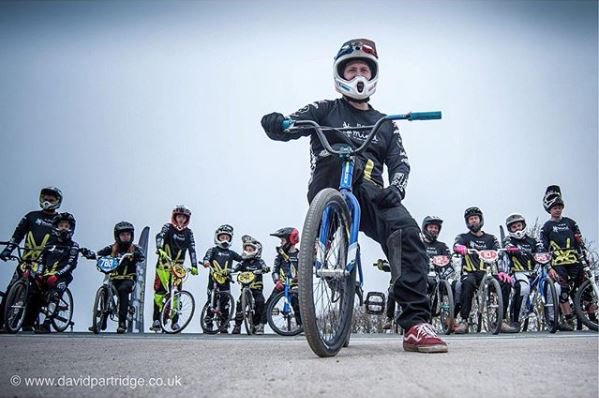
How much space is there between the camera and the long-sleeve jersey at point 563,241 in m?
9.34

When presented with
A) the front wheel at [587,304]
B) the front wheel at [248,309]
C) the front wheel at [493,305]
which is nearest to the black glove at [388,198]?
the front wheel at [493,305]

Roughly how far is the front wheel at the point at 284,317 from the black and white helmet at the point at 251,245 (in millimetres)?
1923

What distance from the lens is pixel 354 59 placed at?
3.56m

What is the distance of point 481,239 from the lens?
9.70 meters

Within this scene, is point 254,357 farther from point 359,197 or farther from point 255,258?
point 255,258

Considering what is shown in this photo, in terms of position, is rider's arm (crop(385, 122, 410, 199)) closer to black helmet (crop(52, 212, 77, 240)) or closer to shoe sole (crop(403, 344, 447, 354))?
shoe sole (crop(403, 344, 447, 354))

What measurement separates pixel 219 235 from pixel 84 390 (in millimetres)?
10489

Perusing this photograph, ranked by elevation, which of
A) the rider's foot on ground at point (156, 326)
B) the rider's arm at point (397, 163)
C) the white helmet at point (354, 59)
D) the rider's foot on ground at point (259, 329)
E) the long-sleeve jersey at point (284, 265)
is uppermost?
the white helmet at point (354, 59)

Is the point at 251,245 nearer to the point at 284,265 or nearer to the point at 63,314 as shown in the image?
the point at 284,265

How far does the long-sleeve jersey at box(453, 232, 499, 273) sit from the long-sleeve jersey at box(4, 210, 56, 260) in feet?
23.0

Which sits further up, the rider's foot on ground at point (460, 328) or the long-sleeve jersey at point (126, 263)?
the long-sleeve jersey at point (126, 263)

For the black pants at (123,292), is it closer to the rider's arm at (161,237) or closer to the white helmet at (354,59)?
the rider's arm at (161,237)

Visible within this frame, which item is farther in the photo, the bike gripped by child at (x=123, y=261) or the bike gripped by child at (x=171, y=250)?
the bike gripped by child at (x=171, y=250)

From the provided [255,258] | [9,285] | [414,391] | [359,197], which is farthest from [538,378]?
[255,258]
